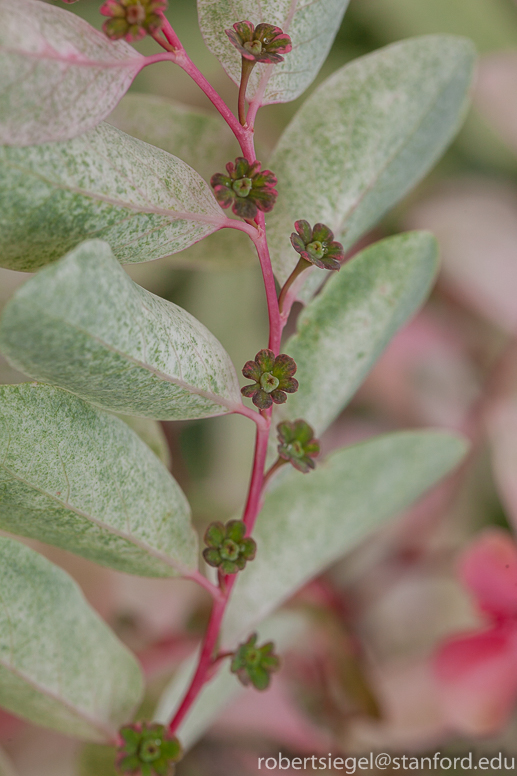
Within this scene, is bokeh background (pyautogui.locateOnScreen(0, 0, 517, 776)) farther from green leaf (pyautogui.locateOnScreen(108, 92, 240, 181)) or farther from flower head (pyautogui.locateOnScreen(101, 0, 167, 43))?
flower head (pyautogui.locateOnScreen(101, 0, 167, 43))

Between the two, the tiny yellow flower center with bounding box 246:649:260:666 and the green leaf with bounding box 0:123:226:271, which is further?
the tiny yellow flower center with bounding box 246:649:260:666

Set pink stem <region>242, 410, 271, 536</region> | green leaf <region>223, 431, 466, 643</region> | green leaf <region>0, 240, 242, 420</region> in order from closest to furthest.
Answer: green leaf <region>0, 240, 242, 420</region> → pink stem <region>242, 410, 271, 536</region> → green leaf <region>223, 431, 466, 643</region>

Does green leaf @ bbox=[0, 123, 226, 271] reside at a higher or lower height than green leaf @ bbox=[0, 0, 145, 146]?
lower

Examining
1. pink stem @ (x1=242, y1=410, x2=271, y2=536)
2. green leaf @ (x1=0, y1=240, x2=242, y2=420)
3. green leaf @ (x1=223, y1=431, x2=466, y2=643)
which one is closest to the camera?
green leaf @ (x1=0, y1=240, x2=242, y2=420)

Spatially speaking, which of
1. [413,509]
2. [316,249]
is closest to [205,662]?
[316,249]

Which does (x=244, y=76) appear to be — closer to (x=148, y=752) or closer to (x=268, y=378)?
(x=268, y=378)

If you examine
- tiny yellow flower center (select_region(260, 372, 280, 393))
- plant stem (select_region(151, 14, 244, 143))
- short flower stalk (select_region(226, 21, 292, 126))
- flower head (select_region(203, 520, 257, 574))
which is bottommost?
flower head (select_region(203, 520, 257, 574))

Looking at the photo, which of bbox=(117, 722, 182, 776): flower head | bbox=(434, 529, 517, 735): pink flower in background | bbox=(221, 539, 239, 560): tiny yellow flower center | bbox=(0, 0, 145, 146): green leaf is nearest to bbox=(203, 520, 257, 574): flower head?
bbox=(221, 539, 239, 560): tiny yellow flower center
